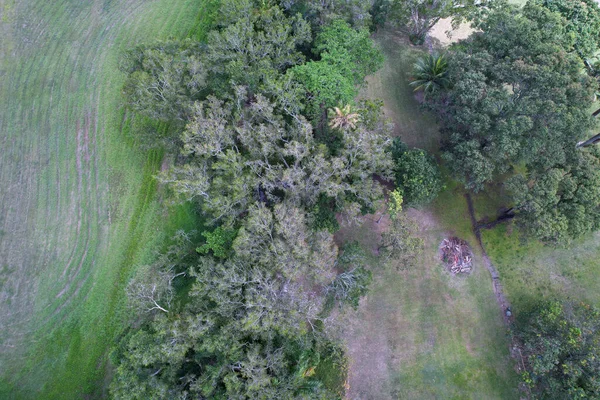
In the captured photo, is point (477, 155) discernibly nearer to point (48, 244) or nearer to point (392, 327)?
point (392, 327)

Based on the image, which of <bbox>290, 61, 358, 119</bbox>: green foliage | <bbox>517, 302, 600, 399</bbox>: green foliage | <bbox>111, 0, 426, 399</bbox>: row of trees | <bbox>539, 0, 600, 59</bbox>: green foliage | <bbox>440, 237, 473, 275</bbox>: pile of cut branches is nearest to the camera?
<bbox>111, 0, 426, 399</bbox>: row of trees

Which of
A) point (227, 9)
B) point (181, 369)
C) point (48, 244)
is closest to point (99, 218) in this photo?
point (48, 244)

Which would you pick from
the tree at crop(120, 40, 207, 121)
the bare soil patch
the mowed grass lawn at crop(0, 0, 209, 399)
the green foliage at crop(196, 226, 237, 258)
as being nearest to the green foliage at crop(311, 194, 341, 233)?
the green foliage at crop(196, 226, 237, 258)

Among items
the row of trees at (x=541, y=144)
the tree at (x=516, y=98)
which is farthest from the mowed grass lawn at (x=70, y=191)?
the row of trees at (x=541, y=144)

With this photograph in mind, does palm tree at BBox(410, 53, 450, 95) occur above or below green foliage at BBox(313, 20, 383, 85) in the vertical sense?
below

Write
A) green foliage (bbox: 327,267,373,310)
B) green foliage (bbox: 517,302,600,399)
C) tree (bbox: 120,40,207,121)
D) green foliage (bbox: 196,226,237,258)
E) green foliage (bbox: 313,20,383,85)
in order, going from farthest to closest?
green foliage (bbox: 313,20,383,85) < tree (bbox: 120,40,207,121) < green foliage (bbox: 327,267,373,310) < green foliage (bbox: 196,226,237,258) < green foliage (bbox: 517,302,600,399)

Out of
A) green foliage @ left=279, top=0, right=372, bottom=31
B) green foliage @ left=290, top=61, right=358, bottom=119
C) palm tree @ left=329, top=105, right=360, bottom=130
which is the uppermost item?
green foliage @ left=279, top=0, right=372, bottom=31

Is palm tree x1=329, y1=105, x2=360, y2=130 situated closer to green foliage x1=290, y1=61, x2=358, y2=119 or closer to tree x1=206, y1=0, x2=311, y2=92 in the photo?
green foliage x1=290, y1=61, x2=358, y2=119
